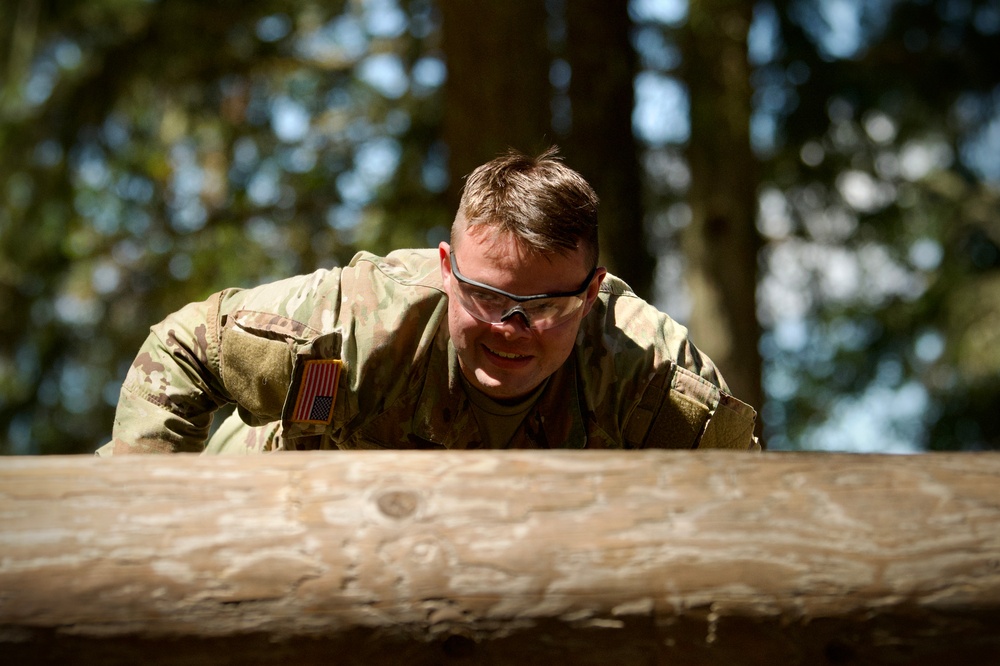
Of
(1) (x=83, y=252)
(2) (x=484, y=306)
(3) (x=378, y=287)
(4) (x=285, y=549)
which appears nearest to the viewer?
(4) (x=285, y=549)

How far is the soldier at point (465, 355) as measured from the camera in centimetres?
231

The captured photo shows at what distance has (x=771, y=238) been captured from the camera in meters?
7.46

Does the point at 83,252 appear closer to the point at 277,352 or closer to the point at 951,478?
the point at 277,352

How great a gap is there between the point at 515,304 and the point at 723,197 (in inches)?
177

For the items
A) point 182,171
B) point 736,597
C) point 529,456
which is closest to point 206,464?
point 529,456

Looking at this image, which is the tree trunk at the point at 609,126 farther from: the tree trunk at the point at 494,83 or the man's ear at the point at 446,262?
the man's ear at the point at 446,262

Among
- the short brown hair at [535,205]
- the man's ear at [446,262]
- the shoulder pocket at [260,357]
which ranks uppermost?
the short brown hair at [535,205]

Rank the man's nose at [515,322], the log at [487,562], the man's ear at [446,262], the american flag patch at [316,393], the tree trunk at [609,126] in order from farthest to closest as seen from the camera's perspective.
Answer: the tree trunk at [609,126] < the man's ear at [446,262] < the american flag patch at [316,393] < the man's nose at [515,322] < the log at [487,562]

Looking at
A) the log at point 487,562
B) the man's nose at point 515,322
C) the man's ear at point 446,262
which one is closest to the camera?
the log at point 487,562

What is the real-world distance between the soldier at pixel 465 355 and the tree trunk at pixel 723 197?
141 inches

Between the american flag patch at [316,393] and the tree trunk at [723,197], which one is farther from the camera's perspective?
the tree trunk at [723,197]

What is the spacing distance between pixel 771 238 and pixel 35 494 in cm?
669

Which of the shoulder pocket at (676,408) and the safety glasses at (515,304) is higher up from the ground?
A: the safety glasses at (515,304)

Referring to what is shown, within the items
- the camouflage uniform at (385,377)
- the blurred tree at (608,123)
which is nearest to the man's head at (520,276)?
the camouflage uniform at (385,377)
